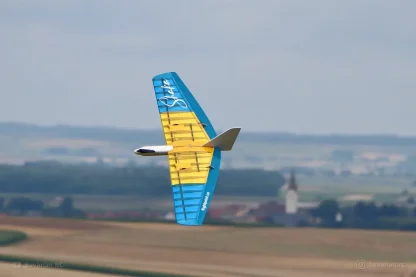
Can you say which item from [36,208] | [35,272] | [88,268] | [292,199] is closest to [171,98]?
[35,272]

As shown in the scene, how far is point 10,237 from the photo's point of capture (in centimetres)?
5903

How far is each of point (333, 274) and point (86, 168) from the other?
49.5 meters

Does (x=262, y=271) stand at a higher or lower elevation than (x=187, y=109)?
lower

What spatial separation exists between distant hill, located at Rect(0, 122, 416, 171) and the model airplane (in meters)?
68.2

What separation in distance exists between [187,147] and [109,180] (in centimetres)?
5960

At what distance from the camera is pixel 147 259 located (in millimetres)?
54844

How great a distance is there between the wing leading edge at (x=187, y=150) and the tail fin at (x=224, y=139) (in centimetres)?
17

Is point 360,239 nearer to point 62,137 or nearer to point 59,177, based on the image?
point 59,177

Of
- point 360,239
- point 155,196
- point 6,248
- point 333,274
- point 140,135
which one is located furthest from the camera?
point 140,135

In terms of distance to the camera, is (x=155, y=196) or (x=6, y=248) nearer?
(x=6, y=248)

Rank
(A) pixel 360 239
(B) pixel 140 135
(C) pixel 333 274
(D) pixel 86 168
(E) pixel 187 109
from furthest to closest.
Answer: (B) pixel 140 135, (D) pixel 86 168, (A) pixel 360 239, (C) pixel 333 274, (E) pixel 187 109

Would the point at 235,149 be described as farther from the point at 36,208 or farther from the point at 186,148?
the point at 186,148

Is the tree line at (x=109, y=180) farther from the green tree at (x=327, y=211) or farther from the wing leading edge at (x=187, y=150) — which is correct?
the wing leading edge at (x=187, y=150)

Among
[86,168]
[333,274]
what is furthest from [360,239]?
[86,168]
